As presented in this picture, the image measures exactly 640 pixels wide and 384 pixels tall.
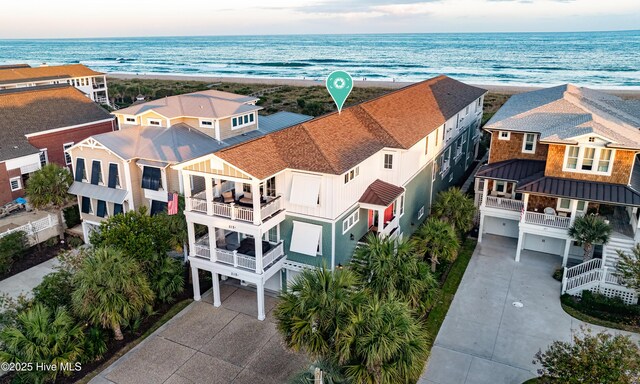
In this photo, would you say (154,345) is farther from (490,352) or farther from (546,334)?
(546,334)

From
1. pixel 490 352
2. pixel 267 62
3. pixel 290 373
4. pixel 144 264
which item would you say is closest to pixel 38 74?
pixel 144 264

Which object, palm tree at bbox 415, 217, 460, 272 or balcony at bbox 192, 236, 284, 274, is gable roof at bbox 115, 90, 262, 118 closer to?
balcony at bbox 192, 236, 284, 274

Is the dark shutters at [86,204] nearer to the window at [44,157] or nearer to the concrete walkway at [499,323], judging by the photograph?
the window at [44,157]

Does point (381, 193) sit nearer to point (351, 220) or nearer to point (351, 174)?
point (351, 220)

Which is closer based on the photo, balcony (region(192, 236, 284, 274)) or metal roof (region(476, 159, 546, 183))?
balcony (region(192, 236, 284, 274))

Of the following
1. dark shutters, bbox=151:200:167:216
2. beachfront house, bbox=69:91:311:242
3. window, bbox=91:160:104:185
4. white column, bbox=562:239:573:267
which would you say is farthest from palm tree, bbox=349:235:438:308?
window, bbox=91:160:104:185

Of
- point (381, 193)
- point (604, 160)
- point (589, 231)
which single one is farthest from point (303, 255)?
point (604, 160)

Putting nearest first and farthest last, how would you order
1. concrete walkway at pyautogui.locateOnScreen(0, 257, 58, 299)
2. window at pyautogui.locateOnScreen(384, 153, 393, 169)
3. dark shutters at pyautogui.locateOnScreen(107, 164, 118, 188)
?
concrete walkway at pyautogui.locateOnScreen(0, 257, 58, 299)
window at pyautogui.locateOnScreen(384, 153, 393, 169)
dark shutters at pyautogui.locateOnScreen(107, 164, 118, 188)

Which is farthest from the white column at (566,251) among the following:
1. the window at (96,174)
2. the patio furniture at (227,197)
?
the window at (96,174)
